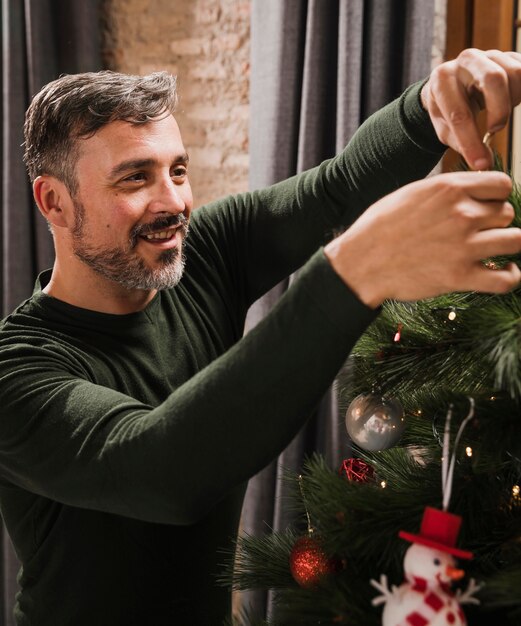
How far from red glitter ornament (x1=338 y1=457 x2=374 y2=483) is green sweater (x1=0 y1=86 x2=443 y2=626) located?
189 mm

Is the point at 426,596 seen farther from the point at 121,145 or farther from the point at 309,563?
the point at 121,145

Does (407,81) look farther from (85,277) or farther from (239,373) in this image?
(239,373)

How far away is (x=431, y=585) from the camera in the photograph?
563 millimetres

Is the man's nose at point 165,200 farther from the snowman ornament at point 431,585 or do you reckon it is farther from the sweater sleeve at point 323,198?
the snowman ornament at point 431,585

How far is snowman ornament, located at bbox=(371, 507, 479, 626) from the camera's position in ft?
1.81

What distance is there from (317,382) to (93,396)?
1.17 ft

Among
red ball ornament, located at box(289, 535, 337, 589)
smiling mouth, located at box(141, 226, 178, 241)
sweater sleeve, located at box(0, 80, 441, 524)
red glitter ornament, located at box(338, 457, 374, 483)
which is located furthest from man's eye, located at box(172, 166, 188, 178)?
red ball ornament, located at box(289, 535, 337, 589)

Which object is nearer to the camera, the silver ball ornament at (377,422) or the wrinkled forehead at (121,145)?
the silver ball ornament at (377,422)

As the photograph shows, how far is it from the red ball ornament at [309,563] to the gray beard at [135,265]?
598mm

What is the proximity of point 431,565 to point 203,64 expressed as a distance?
6.69 feet

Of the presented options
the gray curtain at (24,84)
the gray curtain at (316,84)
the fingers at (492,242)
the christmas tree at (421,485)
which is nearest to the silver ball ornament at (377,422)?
the christmas tree at (421,485)

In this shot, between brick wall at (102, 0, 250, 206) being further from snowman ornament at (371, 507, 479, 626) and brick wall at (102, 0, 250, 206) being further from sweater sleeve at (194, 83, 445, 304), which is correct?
snowman ornament at (371, 507, 479, 626)

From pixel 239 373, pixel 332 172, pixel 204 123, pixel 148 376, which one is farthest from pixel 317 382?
pixel 204 123

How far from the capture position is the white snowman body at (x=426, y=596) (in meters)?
0.55
